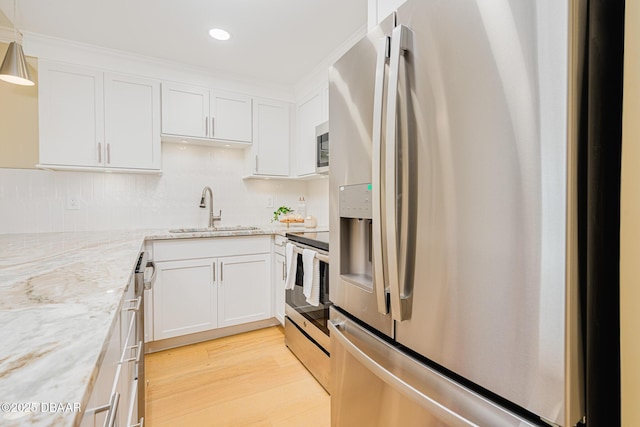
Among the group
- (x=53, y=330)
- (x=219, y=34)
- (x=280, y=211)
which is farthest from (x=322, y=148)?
(x=53, y=330)

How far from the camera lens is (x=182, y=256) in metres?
2.40

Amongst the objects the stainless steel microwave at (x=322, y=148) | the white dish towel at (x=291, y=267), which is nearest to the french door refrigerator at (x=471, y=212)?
the white dish towel at (x=291, y=267)

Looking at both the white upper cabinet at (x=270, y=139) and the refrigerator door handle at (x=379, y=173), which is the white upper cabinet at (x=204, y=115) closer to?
the white upper cabinet at (x=270, y=139)

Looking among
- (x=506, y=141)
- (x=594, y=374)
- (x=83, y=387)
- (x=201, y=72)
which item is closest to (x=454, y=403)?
(x=594, y=374)

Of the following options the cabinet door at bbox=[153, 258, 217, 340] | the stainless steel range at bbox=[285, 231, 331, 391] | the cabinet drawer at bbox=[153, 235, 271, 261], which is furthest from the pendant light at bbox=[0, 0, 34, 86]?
the stainless steel range at bbox=[285, 231, 331, 391]

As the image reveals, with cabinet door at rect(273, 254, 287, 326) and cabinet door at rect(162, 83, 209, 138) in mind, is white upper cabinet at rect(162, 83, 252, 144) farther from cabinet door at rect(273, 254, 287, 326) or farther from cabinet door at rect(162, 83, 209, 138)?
cabinet door at rect(273, 254, 287, 326)

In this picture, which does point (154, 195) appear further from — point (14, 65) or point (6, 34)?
point (6, 34)

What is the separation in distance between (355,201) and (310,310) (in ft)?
4.06

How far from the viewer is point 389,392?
907mm

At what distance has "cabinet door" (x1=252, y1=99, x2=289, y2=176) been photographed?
9.85 feet

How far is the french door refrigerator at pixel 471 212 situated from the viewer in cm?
53

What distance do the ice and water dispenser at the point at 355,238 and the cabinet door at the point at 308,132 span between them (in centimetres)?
172

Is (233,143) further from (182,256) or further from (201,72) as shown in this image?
(182,256)

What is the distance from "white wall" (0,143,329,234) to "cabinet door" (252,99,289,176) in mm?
314
